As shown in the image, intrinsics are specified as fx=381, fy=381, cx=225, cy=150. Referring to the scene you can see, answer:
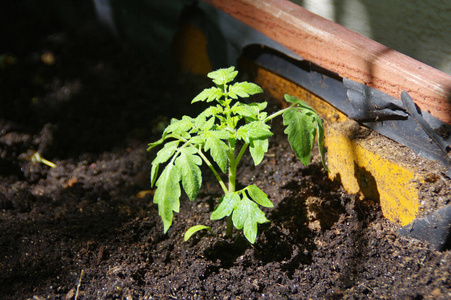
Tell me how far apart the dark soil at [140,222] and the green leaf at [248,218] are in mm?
266

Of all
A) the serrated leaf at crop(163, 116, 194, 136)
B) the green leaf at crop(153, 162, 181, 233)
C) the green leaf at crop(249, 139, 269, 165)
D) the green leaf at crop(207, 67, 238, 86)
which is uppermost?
the green leaf at crop(207, 67, 238, 86)

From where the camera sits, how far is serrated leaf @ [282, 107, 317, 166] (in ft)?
4.76

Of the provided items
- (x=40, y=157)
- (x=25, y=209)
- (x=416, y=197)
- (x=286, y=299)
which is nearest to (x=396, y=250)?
(x=416, y=197)

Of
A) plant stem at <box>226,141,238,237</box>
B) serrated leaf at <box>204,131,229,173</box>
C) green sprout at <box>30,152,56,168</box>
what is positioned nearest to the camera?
serrated leaf at <box>204,131,229,173</box>

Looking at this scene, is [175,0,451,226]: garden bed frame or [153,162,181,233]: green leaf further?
[175,0,451,226]: garden bed frame

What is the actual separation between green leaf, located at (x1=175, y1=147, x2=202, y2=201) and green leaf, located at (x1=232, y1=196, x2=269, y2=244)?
0.18m

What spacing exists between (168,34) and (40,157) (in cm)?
128

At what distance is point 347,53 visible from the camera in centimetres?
177

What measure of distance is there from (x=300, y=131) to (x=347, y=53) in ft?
1.88

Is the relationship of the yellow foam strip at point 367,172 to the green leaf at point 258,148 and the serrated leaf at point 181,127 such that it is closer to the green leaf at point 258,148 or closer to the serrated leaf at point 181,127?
the green leaf at point 258,148

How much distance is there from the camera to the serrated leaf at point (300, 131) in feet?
4.76

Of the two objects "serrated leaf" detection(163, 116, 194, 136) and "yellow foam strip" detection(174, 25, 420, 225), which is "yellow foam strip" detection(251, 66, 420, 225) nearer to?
"yellow foam strip" detection(174, 25, 420, 225)

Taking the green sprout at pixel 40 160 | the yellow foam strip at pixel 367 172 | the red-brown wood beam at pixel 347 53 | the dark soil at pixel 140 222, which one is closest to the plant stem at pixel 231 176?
the dark soil at pixel 140 222

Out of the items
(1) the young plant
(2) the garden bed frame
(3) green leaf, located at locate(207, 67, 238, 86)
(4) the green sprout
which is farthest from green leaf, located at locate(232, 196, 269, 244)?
(4) the green sprout
